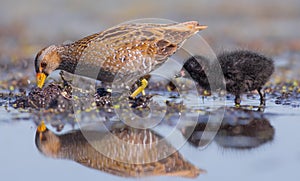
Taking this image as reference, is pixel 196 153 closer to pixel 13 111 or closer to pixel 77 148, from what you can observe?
pixel 77 148

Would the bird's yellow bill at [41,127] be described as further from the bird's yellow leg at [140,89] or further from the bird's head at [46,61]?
the bird's yellow leg at [140,89]

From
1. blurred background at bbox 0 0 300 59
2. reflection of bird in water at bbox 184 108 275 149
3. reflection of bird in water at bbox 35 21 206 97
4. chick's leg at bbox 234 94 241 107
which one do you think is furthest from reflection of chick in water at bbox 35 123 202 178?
blurred background at bbox 0 0 300 59

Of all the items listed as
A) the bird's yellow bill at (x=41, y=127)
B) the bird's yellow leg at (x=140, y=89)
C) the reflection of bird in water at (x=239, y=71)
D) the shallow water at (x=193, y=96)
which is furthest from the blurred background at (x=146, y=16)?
the bird's yellow bill at (x=41, y=127)

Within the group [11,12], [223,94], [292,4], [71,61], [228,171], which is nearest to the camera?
[228,171]

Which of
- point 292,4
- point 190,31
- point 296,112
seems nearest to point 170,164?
point 296,112

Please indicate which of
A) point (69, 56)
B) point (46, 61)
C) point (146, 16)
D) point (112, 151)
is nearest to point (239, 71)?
point (69, 56)

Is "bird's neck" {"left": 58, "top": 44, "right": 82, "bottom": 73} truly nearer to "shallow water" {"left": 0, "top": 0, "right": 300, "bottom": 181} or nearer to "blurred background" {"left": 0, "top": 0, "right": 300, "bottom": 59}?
"shallow water" {"left": 0, "top": 0, "right": 300, "bottom": 181}
